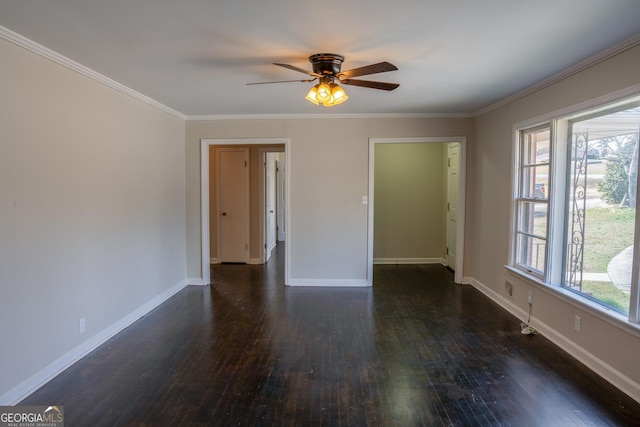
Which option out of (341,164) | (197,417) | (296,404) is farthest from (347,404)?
(341,164)

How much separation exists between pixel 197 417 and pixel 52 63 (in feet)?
8.90

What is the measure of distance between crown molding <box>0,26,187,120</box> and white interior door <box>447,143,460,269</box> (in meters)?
4.43

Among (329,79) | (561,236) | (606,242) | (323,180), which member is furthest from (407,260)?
(329,79)

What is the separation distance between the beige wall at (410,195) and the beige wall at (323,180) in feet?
4.62

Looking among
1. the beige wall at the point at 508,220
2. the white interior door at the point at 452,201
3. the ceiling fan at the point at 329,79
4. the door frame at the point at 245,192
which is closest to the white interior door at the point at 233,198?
the door frame at the point at 245,192

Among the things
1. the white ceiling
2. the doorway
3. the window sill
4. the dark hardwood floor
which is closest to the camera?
the white ceiling

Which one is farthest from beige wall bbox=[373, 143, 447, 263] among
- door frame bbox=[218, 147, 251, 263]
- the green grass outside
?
the green grass outside

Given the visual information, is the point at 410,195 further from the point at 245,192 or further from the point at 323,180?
the point at 245,192

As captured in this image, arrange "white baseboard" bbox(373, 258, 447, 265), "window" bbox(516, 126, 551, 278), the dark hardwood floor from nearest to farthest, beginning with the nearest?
the dark hardwood floor
"window" bbox(516, 126, 551, 278)
"white baseboard" bbox(373, 258, 447, 265)

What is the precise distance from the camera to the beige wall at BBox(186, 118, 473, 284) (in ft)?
16.9

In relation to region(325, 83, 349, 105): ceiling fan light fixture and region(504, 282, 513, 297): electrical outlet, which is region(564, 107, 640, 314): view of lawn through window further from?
region(325, 83, 349, 105): ceiling fan light fixture

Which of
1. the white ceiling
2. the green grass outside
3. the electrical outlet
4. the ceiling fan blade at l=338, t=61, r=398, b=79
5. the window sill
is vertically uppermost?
the white ceiling

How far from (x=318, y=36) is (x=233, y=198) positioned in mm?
4530

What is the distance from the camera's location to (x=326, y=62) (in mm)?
2789
